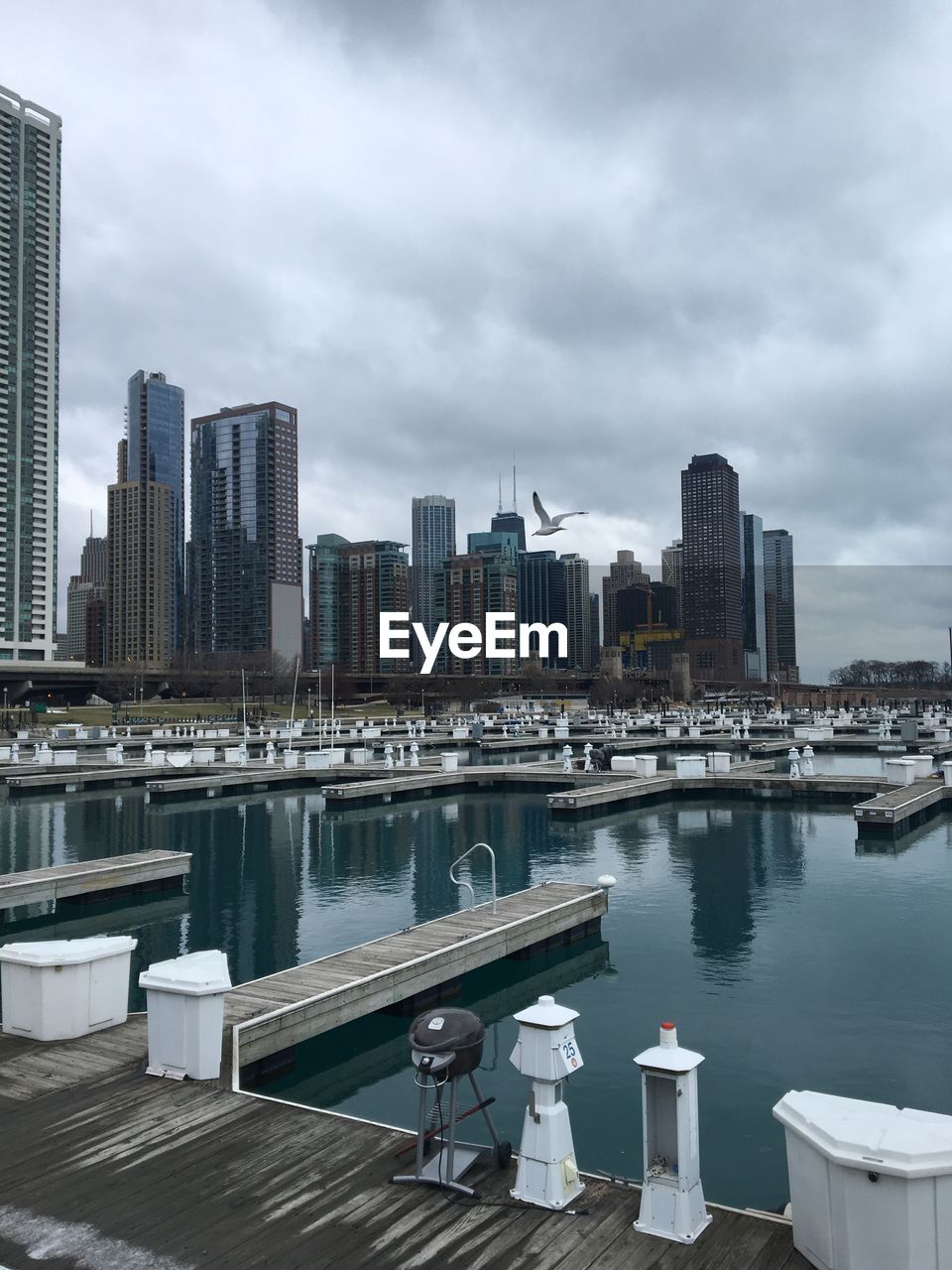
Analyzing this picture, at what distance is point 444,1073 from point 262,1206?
4.53ft

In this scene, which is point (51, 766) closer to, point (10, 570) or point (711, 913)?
point (711, 913)

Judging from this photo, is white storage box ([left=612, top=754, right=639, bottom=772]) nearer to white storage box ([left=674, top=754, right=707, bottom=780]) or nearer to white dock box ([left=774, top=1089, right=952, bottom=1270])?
white storage box ([left=674, top=754, right=707, bottom=780])

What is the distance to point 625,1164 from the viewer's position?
9141mm

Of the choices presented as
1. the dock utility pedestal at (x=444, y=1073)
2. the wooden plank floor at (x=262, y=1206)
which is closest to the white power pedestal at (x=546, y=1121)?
the wooden plank floor at (x=262, y=1206)

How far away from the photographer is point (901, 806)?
27.9 m

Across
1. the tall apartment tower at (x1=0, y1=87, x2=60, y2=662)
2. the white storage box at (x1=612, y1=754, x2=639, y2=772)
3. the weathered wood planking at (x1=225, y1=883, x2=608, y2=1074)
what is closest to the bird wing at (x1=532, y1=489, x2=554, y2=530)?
the white storage box at (x1=612, y1=754, x2=639, y2=772)

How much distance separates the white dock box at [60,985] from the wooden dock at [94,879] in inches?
413

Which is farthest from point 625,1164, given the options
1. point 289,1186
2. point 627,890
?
point 627,890

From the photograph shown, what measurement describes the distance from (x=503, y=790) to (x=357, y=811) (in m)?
7.19

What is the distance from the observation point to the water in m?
10.9

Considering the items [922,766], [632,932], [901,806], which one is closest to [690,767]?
[922,766]

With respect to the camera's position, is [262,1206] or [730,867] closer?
[262,1206]

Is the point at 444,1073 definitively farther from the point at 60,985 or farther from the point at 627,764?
the point at 627,764

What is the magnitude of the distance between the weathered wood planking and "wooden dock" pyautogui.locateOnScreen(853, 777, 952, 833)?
13.7 metres
